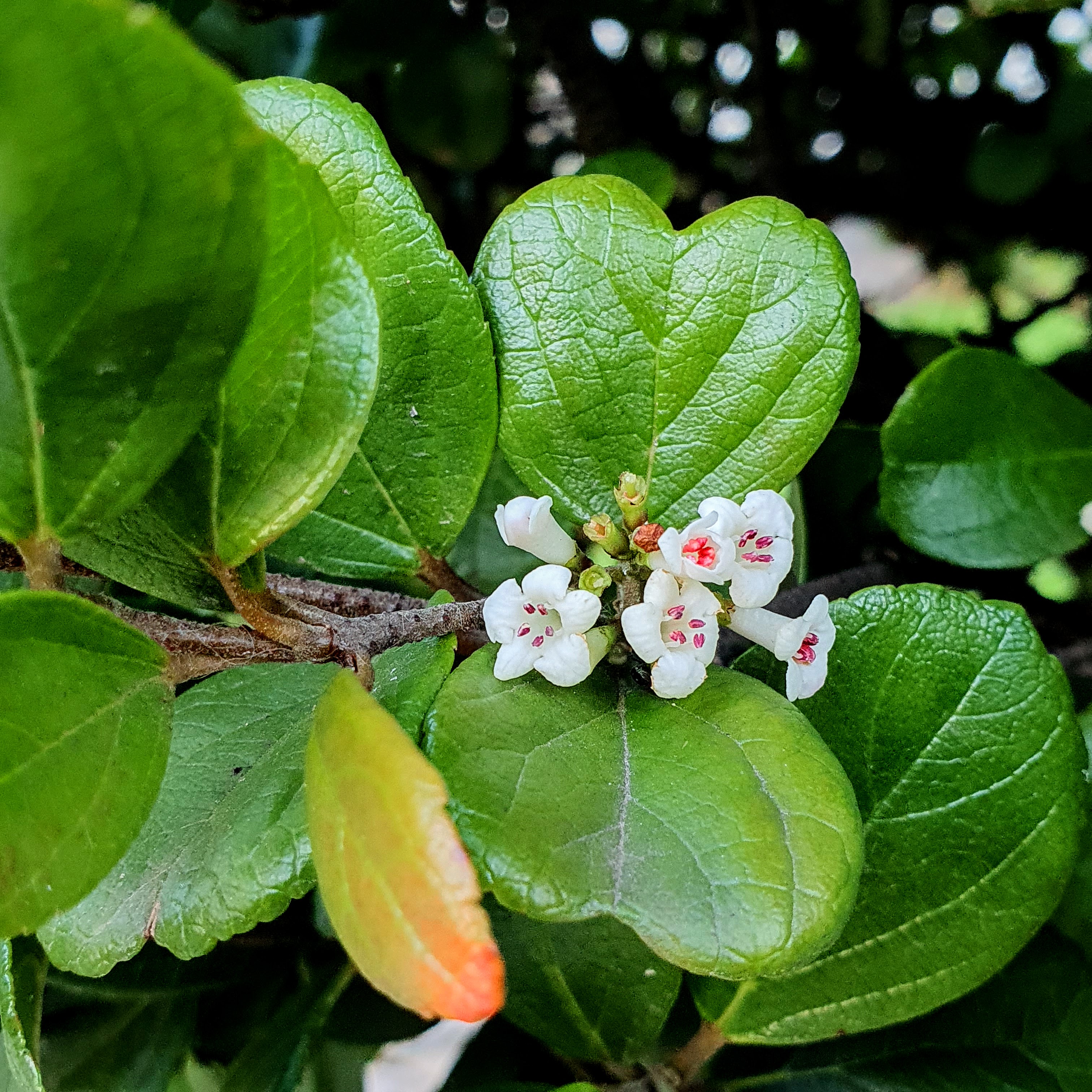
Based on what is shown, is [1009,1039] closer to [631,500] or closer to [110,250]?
[631,500]

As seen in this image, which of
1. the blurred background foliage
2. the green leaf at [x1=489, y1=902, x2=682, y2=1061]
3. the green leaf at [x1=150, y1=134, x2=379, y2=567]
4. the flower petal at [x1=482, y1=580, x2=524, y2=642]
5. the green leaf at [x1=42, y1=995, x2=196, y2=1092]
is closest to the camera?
the green leaf at [x1=150, y1=134, x2=379, y2=567]

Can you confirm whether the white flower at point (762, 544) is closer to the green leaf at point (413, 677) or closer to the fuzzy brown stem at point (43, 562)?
the green leaf at point (413, 677)

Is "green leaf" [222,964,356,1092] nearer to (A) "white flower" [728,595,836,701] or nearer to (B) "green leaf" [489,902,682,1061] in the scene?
(B) "green leaf" [489,902,682,1061]

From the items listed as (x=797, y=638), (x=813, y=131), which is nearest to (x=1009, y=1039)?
(x=797, y=638)

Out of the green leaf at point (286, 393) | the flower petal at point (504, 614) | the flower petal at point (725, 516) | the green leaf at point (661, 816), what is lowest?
the green leaf at point (661, 816)

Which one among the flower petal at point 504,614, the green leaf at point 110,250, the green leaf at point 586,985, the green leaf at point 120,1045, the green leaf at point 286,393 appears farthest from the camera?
the green leaf at point 120,1045

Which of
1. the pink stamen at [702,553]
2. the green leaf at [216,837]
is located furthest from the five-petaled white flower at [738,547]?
the green leaf at [216,837]

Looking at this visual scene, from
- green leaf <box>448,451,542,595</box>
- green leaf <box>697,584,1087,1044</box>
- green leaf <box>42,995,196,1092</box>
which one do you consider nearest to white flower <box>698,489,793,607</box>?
green leaf <box>697,584,1087,1044</box>
